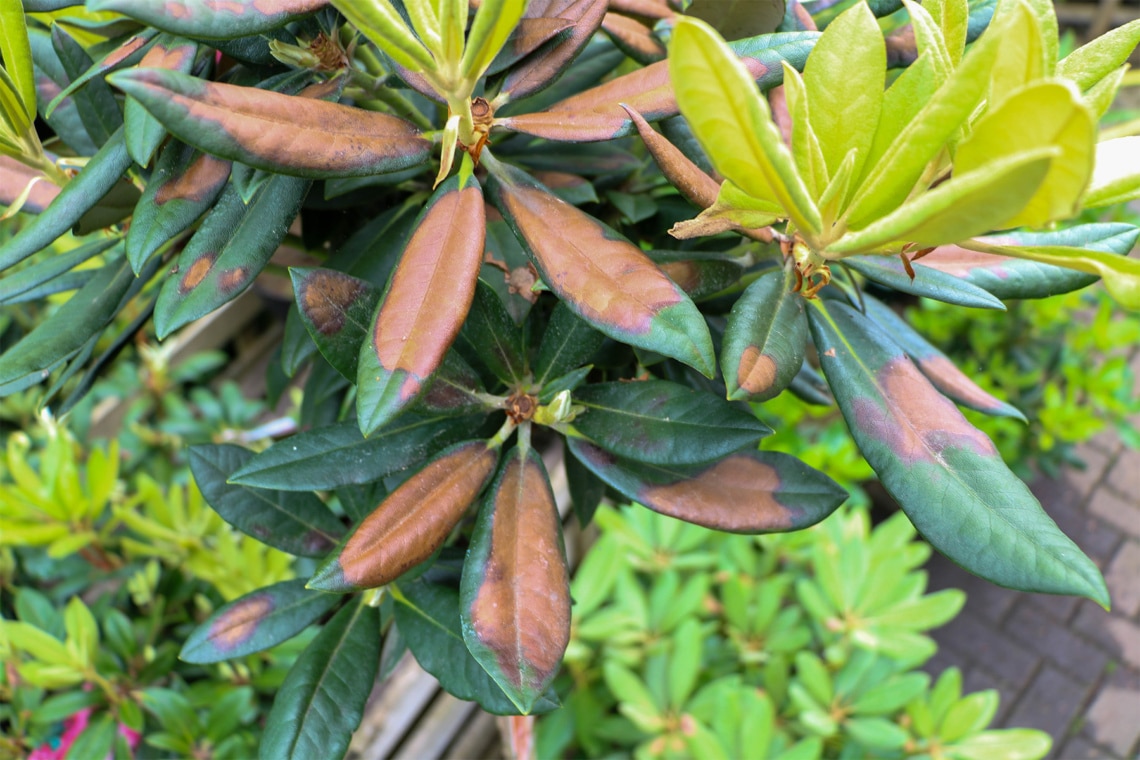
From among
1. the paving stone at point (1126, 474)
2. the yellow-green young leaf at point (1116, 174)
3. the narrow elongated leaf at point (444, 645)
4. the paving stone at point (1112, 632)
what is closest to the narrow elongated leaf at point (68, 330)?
the narrow elongated leaf at point (444, 645)

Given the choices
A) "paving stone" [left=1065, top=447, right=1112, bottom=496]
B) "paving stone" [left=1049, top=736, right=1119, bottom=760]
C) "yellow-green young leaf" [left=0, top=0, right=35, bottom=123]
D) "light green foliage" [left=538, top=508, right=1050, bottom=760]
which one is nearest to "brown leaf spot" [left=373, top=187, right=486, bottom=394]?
"yellow-green young leaf" [left=0, top=0, right=35, bottom=123]

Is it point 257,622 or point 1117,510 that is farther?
point 1117,510

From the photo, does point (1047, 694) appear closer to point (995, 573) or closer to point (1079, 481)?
point (1079, 481)

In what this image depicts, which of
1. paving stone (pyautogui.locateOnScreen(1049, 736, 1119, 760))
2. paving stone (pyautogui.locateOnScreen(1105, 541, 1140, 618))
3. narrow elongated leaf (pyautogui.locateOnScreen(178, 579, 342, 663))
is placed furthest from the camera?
paving stone (pyautogui.locateOnScreen(1105, 541, 1140, 618))

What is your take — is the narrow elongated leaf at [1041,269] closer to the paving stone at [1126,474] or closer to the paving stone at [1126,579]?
the paving stone at [1126,579]

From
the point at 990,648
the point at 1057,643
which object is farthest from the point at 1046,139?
the point at 1057,643

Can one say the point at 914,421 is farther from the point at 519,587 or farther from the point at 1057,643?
the point at 1057,643

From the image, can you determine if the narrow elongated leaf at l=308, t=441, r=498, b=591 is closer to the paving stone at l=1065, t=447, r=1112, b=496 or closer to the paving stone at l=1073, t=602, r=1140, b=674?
the paving stone at l=1073, t=602, r=1140, b=674
